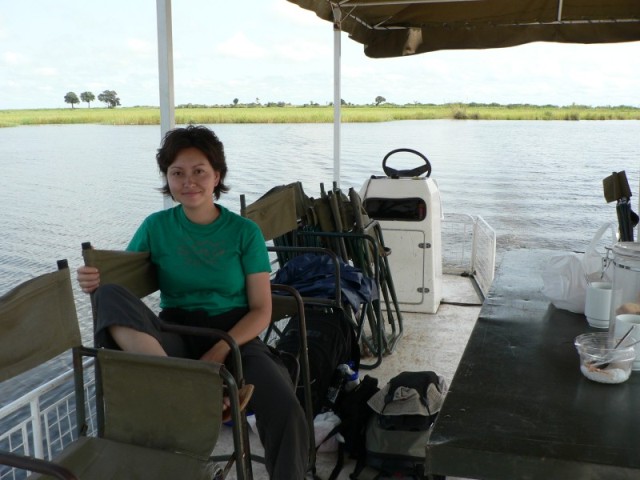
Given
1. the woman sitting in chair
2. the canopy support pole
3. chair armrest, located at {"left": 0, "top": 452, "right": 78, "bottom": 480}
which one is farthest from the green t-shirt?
the canopy support pole

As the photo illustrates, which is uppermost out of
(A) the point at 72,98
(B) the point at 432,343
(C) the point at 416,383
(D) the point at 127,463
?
(A) the point at 72,98

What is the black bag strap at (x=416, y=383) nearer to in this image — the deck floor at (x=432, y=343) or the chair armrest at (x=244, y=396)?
the deck floor at (x=432, y=343)

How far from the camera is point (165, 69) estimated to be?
8.29 ft

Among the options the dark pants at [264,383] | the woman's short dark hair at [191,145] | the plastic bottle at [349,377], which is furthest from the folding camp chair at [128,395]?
the plastic bottle at [349,377]

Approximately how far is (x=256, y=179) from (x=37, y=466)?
1547 cm

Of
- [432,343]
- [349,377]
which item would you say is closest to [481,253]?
[432,343]

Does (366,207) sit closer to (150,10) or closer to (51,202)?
(150,10)

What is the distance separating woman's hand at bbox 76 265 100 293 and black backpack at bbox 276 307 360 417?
902 mm

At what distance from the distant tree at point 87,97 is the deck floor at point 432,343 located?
1.60 metres

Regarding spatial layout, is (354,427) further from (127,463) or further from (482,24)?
(482,24)

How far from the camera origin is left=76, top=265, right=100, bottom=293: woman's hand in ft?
6.06

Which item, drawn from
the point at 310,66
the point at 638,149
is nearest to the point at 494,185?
the point at 310,66

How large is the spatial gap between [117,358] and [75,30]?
10.1ft

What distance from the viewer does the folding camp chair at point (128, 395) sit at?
1.48 m
